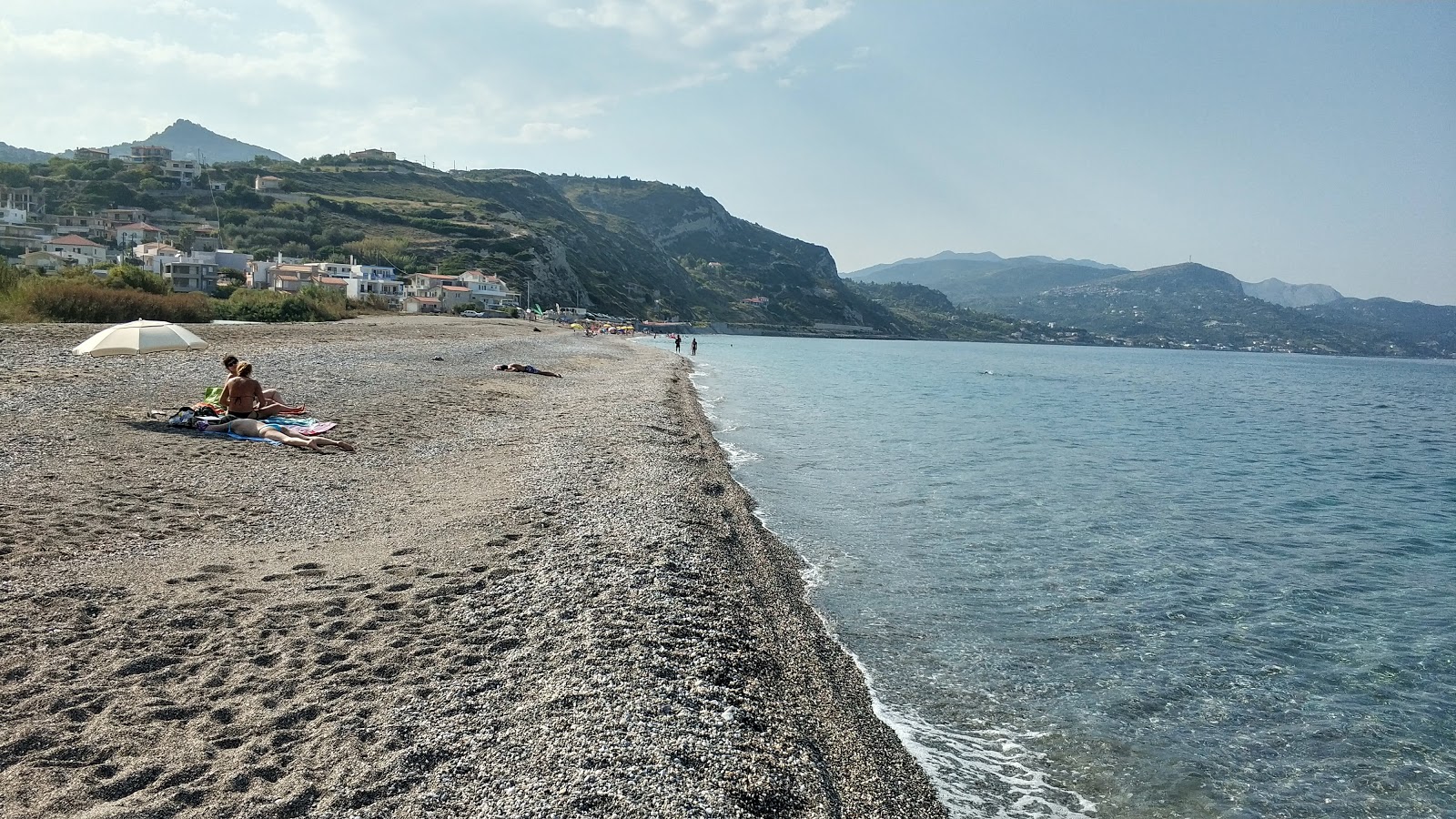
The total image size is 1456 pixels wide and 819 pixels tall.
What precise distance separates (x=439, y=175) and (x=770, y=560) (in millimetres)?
167463

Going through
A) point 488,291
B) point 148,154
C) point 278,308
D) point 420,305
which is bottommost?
point 278,308

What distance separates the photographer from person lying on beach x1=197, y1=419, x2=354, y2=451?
12.1 m

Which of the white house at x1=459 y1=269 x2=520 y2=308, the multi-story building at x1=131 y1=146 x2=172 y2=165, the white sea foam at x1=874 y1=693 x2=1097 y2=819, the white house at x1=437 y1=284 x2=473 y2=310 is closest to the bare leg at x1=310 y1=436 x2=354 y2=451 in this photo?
the white sea foam at x1=874 y1=693 x2=1097 y2=819

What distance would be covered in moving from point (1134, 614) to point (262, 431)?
13.1 metres

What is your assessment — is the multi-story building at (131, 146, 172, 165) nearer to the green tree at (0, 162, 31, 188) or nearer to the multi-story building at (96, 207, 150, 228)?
the green tree at (0, 162, 31, 188)

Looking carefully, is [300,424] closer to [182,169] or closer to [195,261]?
[195,261]

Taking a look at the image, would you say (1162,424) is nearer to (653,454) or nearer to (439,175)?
(653,454)

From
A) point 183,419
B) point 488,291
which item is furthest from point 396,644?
point 488,291

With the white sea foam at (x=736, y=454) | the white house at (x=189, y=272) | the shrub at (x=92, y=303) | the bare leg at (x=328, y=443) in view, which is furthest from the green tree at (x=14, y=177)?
the white sea foam at (x=736, y=454)

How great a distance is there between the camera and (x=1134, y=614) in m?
9.30

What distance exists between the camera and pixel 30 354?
17.6 m

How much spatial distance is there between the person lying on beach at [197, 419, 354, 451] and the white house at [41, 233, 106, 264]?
256 feet

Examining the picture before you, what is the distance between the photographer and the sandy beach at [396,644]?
4.13 m

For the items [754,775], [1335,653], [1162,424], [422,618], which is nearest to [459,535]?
[422,618]
